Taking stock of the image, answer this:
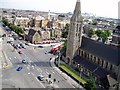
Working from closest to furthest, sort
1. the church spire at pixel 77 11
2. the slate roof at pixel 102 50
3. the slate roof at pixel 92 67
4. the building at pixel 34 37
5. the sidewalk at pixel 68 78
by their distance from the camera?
the sidewalk at pixel 68 78, the slate roof at pixel 92 67, the slate roof at pixel 102 50, the church spire at pixel 77 11, the building at pixel 34 37

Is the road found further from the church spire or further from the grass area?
the church spire

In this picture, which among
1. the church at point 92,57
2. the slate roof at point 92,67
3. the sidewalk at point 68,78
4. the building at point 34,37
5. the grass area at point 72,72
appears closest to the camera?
the sidewalk at point 68,78

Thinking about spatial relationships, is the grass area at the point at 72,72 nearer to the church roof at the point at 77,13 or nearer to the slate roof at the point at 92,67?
the slate roof at the point at 92,67

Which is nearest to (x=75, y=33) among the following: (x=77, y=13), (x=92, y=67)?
(x=77, y=13)

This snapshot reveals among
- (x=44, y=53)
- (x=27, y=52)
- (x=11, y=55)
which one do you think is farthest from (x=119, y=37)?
(x=11, y=55)

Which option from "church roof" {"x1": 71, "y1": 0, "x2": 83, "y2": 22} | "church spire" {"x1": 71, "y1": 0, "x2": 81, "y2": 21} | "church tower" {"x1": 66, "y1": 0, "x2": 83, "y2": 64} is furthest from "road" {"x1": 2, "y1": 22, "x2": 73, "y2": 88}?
"church spire" {"x1": 71, "y1": 0, "x2": 81, "y2": 21}

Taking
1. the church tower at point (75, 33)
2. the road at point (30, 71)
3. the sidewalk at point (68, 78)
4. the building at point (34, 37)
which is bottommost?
the sidewalk at point (68, 78)

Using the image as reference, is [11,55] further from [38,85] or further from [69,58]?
[38,85]

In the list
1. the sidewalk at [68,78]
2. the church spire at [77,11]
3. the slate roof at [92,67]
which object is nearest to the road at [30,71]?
the sidewalk at [68,78]
